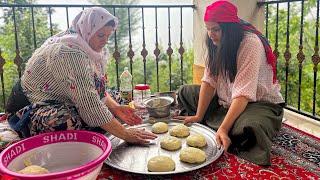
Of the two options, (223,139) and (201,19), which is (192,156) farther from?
(201,19)

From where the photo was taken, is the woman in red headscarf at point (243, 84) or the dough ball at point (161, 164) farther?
the woman in red headscarf at point (243, 84)

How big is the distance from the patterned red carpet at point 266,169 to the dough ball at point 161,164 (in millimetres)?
52

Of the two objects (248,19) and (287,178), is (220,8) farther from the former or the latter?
(248,19)

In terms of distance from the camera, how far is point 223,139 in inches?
63.1

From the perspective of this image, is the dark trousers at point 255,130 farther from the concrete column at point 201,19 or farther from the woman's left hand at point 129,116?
the concrete column at point 201,19

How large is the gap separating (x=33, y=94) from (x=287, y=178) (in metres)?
1.35

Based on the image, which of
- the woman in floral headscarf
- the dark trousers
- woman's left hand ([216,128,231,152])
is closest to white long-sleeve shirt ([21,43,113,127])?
the woman in floral headscarf

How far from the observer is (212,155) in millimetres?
1521

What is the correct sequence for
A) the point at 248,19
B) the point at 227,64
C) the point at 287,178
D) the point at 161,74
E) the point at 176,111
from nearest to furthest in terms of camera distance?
the point at 287,178 → the point at 227,64 → the point at 176,111 → the point at 248,19 → the point at 161,74

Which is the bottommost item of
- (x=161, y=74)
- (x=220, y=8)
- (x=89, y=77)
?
(x=161, y=74)

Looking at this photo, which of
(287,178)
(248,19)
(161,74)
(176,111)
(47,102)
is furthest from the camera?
(161,74)

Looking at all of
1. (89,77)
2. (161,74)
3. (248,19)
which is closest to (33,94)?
(89,77)

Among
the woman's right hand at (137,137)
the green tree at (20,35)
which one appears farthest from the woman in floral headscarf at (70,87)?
the green tree at (20,35)

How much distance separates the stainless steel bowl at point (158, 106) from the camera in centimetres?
214
